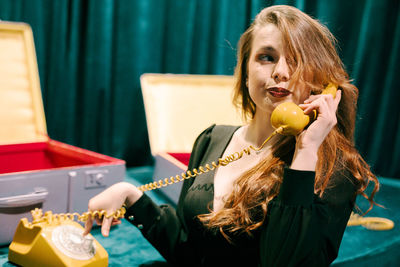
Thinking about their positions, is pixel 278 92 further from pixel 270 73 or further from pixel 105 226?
pixel 105 226

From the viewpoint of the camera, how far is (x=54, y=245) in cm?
90

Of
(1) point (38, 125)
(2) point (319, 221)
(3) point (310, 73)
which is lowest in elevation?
(1) point (38, 125)

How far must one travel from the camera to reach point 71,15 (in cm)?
184

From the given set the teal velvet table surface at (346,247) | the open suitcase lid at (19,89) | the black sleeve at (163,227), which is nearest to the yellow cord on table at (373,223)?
the teal velvet table surface at (346,247)

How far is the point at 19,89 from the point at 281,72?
1167 millimetres

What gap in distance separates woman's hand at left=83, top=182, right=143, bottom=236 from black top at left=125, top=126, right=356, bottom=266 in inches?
2.4

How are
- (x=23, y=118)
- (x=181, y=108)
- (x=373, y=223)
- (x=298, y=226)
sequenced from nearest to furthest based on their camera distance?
(x=298, y=226)
(x=373, y=223)
(x=23, y=118)
(x=181, y=108)

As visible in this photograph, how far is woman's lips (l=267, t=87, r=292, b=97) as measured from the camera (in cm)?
87

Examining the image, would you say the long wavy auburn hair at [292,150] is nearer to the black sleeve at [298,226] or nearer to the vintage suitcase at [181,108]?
the black sleeve at [298,226]

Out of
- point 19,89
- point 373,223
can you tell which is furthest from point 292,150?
point 19,89

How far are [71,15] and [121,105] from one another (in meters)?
0.47

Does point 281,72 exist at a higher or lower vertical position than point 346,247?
higher

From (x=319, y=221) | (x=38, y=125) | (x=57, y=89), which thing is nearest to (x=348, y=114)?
(x=319, y=221)

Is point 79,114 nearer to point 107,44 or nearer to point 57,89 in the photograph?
point 57,89
